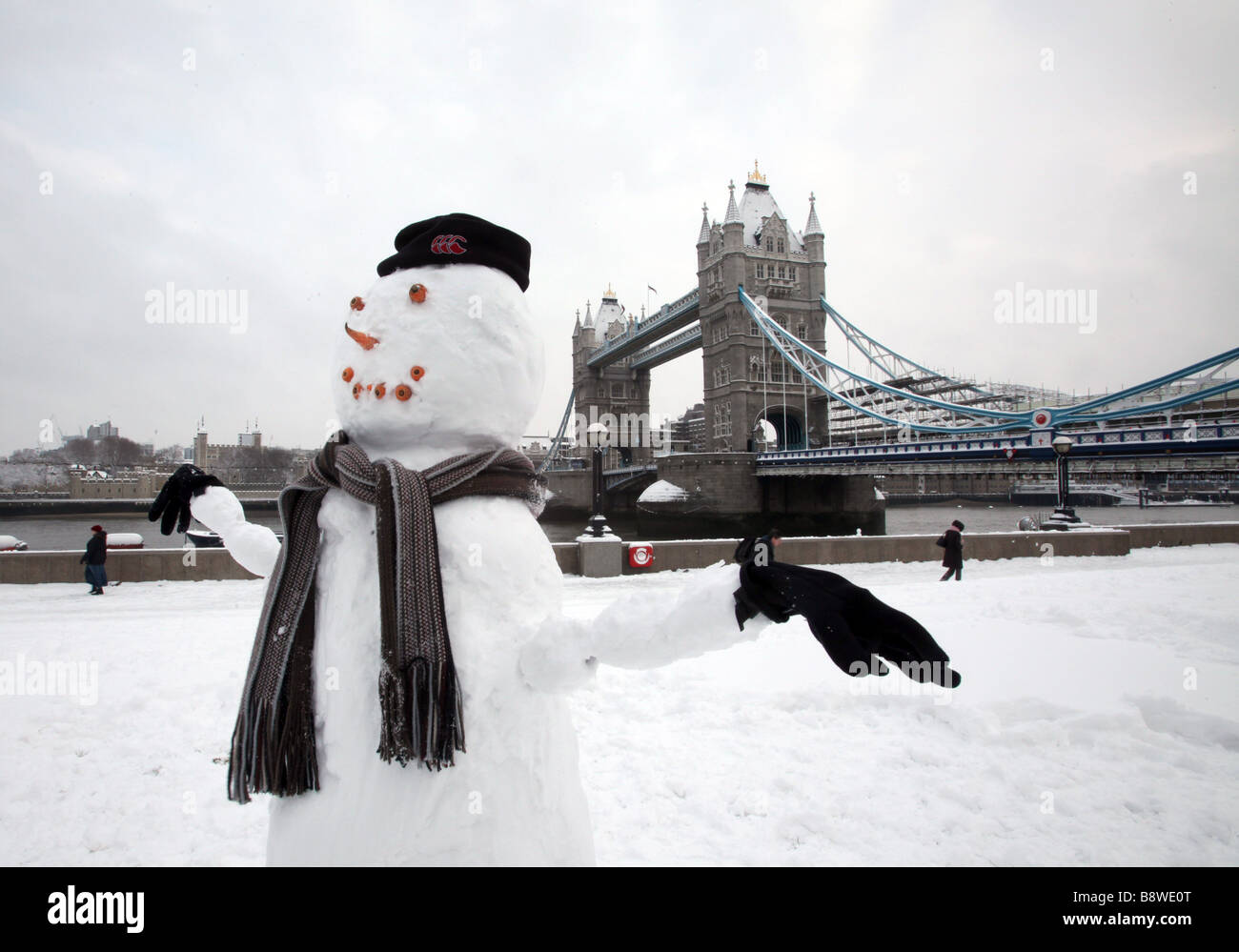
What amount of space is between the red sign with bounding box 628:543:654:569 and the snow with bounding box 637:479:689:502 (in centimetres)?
2278

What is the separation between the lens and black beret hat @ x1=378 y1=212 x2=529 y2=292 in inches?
68.2

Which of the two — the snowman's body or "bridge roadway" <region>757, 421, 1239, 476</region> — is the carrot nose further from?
"bridge roadway" <region>757, 421, 1239, 476</region>

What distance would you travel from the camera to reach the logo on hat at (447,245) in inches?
67.7

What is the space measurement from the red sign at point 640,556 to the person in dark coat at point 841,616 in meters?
8.86

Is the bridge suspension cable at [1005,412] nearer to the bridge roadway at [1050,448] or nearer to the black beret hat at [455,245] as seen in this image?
the bridge roadway at [1050,448]

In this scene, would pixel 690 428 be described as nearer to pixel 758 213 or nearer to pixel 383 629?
pixel 758 213

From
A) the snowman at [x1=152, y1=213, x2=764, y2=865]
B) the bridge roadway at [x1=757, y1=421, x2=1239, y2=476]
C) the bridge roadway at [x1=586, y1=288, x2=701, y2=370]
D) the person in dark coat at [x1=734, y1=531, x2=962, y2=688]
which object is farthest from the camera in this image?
the bridge roadway at [x1=586, y1=288, x2=701, y2=370]

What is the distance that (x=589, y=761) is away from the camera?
10.4ft

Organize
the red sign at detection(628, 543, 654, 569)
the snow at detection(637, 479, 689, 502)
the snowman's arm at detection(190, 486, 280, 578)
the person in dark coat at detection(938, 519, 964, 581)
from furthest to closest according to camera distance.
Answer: the snow at detection(637, 479, 689, 502), the red sign at detection(628, 543, 654, 569), the person in dark coat at detection(938, 519, 964, 581), the snowman's arm at detection(190, 486, 280, 578)

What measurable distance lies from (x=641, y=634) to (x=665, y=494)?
32.2 metres

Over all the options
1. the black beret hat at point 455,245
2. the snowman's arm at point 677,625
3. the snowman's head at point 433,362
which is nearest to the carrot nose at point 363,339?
the snowman's head at point 433,362

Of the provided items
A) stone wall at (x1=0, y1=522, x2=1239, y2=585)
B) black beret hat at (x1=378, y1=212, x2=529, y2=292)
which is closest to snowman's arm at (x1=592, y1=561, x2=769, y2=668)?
black beret hat at (x1=378, y1=212, x2=529, y2=292)

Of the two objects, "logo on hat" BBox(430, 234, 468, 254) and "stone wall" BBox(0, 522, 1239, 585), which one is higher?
"logo on hat" BBox(430, 234, 468, 254)
